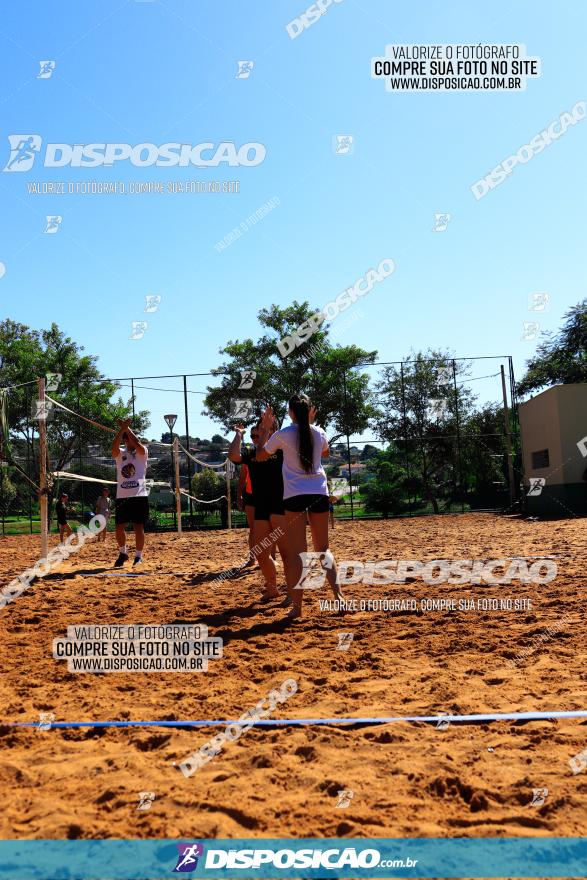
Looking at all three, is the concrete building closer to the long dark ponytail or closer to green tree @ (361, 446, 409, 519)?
green tree @ (361, 446, 409, 519)

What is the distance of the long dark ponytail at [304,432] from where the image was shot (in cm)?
511

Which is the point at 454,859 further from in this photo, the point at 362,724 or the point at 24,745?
the point at 24,745

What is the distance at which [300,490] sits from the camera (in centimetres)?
511

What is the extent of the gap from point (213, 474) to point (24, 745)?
29914 mm

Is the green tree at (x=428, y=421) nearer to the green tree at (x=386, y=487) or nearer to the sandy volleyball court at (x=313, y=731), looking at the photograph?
the green tree at (x=386, y=487)

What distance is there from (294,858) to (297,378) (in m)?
29.6

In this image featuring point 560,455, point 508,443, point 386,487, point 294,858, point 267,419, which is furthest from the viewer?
point 386,487

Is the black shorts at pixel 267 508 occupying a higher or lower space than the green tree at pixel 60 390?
lower

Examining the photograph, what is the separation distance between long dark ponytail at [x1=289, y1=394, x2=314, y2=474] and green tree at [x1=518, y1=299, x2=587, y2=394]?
28210 millimetres

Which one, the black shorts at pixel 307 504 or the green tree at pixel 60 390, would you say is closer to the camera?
the black shorts at pixel 307 504

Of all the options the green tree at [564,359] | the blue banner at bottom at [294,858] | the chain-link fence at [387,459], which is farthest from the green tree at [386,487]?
the blue banner at bottom at [294,858]

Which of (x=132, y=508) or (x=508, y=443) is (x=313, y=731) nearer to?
(x=132, y=508)

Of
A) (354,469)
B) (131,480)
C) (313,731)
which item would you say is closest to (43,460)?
(131,480)

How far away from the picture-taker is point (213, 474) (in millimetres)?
32594
